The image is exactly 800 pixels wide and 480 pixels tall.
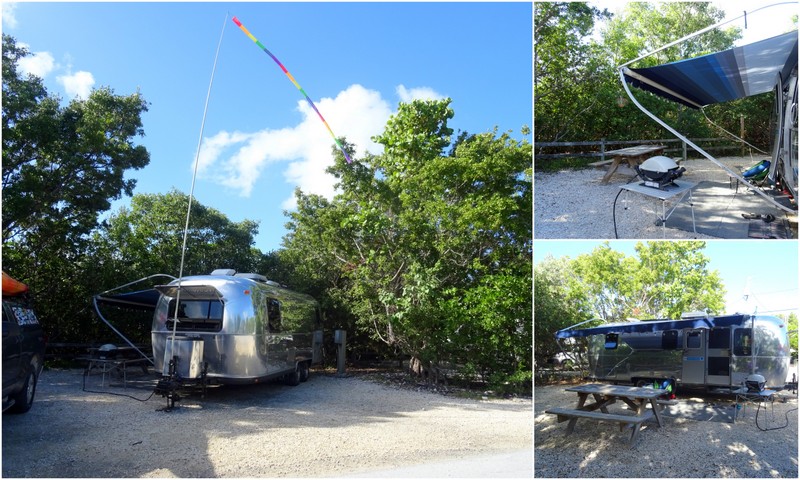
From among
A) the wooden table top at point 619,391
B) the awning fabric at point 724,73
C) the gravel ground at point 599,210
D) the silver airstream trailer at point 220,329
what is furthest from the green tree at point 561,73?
the silver airstream trailer at point 220,329

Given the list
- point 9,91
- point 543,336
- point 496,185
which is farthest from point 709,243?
point 9,91

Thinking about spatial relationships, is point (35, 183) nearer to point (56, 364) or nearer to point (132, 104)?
point (132, 104)

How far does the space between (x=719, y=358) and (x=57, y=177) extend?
11619mm

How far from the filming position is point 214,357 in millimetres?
7309

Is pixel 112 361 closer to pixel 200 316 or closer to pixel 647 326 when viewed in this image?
pixel 200 316

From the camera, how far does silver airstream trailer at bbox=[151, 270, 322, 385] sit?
7.28 meters

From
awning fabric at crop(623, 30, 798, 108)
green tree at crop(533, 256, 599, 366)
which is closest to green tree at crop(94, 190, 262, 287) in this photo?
green tree at crop(533, 256, 599, 366)

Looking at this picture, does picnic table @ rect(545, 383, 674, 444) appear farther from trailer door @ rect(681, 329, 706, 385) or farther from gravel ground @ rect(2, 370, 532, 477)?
trailer door @ rect(681, 329, 706, 385)

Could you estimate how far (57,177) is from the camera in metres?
10.2

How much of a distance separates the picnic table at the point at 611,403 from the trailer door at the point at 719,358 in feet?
3.74

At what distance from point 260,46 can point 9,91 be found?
19.0 feet

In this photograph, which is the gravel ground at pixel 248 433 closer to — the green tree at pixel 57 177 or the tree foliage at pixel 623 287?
the tree foliage at pixel 623 287

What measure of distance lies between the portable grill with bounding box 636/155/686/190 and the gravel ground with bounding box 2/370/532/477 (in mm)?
2880

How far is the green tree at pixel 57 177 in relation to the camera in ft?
31.2
